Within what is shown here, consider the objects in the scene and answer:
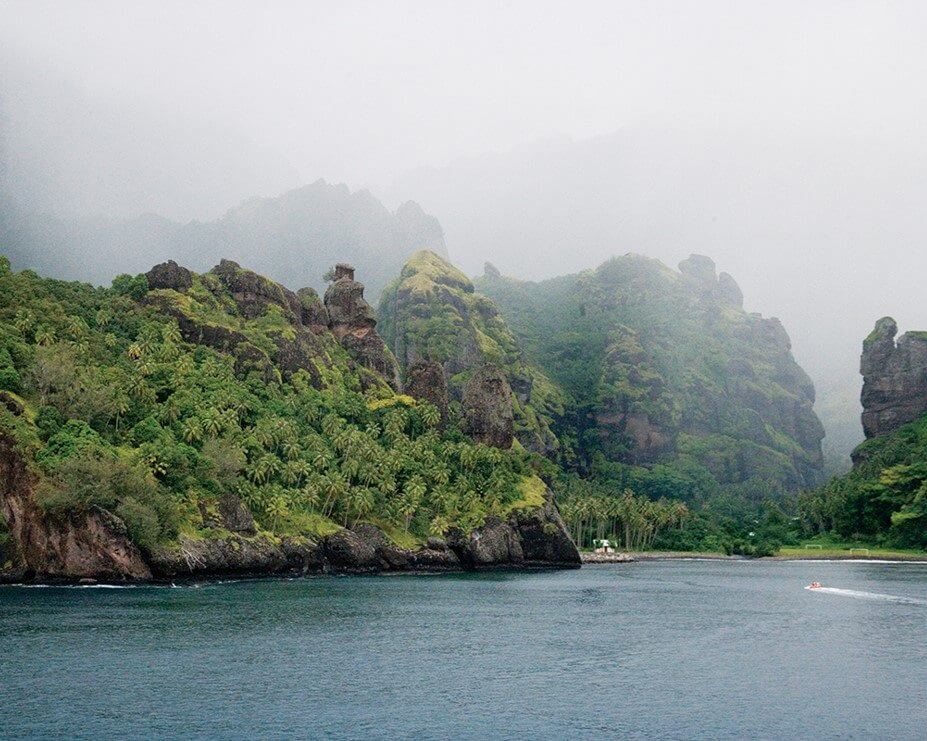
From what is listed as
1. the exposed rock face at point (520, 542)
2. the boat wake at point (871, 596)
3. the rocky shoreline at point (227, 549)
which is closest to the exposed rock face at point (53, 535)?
the rocky shoreline at point (227, 549)

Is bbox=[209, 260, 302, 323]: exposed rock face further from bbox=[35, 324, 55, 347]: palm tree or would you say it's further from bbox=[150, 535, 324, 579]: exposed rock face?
bbox=[150, 535, 324, 579]: exposed rock face

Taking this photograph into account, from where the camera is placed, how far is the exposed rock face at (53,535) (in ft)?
349

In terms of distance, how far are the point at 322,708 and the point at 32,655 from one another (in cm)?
2348

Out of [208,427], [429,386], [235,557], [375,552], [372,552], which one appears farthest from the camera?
[429,386]

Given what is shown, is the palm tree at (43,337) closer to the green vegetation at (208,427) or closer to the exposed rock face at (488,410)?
the green vegetation at (208,427)

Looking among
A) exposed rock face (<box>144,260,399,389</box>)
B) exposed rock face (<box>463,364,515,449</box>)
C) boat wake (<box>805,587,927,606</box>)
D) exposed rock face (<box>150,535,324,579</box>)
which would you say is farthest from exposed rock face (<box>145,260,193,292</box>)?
boat wake (<box>805,587,927,606</box>)

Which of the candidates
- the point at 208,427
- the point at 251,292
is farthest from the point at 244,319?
the point at 208,427

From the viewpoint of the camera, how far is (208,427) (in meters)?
139

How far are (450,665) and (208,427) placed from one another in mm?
88114

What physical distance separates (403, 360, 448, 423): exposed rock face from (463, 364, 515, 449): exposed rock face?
5130 millimetres

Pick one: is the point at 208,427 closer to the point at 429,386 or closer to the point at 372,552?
the point at 372,552

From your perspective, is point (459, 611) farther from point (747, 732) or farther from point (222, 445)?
point (222, 445)

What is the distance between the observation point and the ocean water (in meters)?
45.4

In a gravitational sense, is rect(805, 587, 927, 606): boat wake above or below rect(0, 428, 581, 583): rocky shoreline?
below
